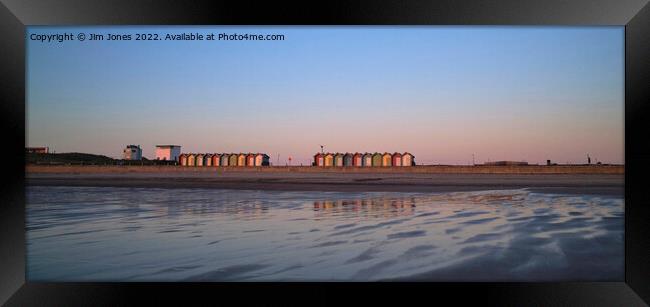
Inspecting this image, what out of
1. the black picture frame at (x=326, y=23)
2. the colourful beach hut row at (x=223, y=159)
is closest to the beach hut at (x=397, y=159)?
the colourful beach hut row at (x=223, y=159)

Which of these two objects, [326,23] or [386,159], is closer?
[326,23]

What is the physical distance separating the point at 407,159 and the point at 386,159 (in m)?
3.45

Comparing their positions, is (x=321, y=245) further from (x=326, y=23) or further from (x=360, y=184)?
(x=360, y=184)

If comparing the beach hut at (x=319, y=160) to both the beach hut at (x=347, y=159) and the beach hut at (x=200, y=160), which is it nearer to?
the beach hut at (x=347, y=159)

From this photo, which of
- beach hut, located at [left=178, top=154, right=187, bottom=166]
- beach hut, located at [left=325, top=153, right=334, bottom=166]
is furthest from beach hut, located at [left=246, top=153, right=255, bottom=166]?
beach hut, located at [left=325, top=153, right=334, bottom=166]

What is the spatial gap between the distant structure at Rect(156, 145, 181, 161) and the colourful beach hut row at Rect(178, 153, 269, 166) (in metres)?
0.82

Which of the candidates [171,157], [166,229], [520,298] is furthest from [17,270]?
[171,157]

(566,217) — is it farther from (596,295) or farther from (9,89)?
(9,89)

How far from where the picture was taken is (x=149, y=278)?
5.66m

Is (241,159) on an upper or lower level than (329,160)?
upper

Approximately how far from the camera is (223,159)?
67.6m

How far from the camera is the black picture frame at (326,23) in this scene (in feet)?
17.7

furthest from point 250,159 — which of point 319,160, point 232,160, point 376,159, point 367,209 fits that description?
point 367,209

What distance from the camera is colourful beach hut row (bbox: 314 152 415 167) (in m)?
67.7
